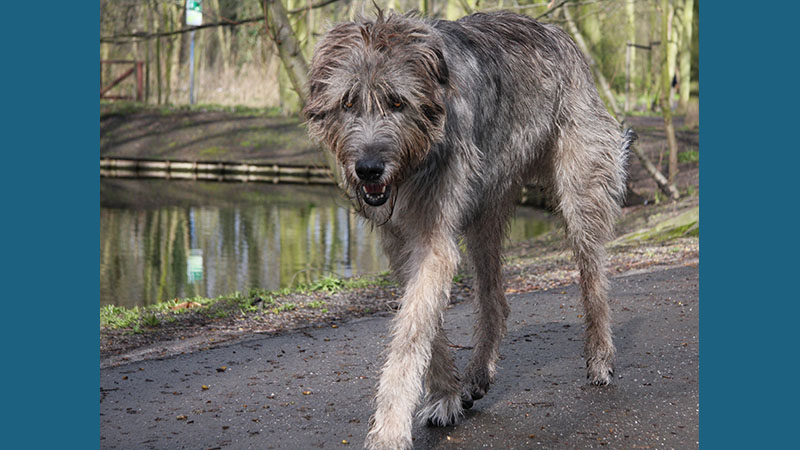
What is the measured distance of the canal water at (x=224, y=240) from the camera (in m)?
11.7

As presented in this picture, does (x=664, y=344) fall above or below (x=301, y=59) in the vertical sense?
below

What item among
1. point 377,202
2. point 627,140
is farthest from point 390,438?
point 627,140

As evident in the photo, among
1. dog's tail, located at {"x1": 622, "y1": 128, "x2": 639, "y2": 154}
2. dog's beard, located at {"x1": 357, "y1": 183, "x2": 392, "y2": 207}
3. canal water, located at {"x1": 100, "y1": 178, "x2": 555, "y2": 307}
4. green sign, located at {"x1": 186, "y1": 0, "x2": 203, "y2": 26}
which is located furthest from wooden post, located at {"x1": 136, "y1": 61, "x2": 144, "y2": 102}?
dog's beard, located at {"x1": 357, "y1": 183, "x2": 392, "y2": 207}

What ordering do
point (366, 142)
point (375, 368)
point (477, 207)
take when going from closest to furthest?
point (366, 142) → point (477, 207) → point (375, 368)

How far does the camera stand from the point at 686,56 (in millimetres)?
23547

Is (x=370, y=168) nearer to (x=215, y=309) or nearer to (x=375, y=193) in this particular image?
(x=375, y=193)

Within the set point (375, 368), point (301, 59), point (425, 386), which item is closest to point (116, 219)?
point (301, 59)

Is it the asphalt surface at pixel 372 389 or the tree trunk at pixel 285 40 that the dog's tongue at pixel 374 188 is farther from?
the tree trunk at pixel 285 40

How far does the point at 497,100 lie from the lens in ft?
16.4

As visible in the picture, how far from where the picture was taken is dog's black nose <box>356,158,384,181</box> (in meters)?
3.87

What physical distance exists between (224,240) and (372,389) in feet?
31.3

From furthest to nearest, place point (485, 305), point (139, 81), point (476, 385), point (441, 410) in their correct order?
point (139, 81), point (485, 305), point (476, 385), point (441, 410)

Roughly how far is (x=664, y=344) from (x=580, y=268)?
122cm

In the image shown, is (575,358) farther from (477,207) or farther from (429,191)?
(429,191)
